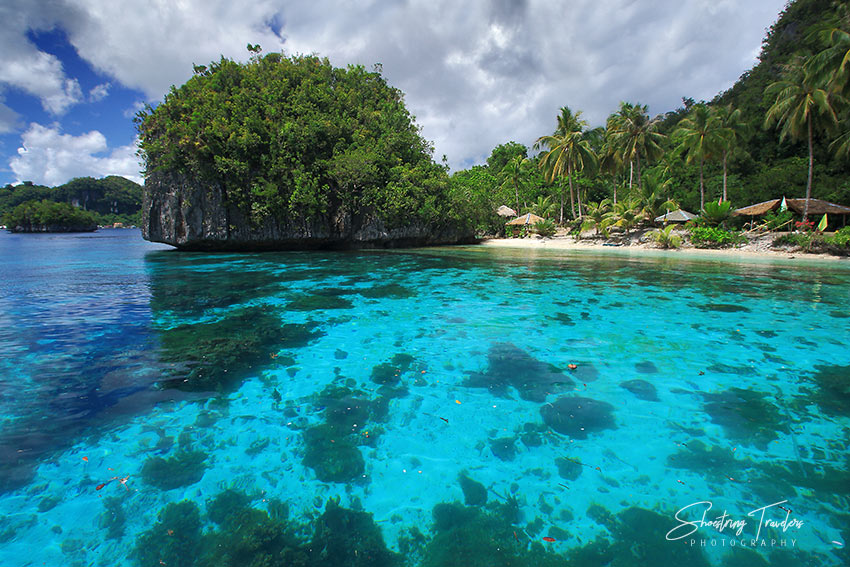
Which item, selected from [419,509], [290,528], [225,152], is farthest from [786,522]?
[225,152]

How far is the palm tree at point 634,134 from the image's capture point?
115 ft

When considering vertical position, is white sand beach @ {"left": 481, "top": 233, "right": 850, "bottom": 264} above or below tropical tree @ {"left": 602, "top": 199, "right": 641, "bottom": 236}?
below

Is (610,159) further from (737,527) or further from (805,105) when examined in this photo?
(737,527)

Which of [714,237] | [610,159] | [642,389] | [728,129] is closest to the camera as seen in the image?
[642,389]

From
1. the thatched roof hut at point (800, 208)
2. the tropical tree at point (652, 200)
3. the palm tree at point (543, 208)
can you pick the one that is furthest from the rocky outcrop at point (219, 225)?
the thatched roof hut at point (800, 208)

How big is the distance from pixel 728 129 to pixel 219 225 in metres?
39.7

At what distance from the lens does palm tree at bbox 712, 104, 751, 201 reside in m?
27.8

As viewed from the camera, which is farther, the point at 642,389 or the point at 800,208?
the point at 800,208

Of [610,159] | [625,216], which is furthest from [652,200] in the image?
[610,159]

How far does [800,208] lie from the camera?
78.3 ft

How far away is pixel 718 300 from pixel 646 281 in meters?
3.45

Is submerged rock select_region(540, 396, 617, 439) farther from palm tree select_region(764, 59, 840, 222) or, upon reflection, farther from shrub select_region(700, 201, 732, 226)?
palm tree select_region(764, 59, 840, 222)

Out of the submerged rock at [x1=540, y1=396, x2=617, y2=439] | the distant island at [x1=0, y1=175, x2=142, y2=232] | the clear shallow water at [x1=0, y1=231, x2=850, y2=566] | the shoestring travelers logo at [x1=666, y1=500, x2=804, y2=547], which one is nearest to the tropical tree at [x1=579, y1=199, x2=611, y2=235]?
the clear shallow water at [x1=0, y1=231, x2=850, y2=566]

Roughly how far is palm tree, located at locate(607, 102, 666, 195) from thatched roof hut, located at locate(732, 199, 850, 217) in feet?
38.2
